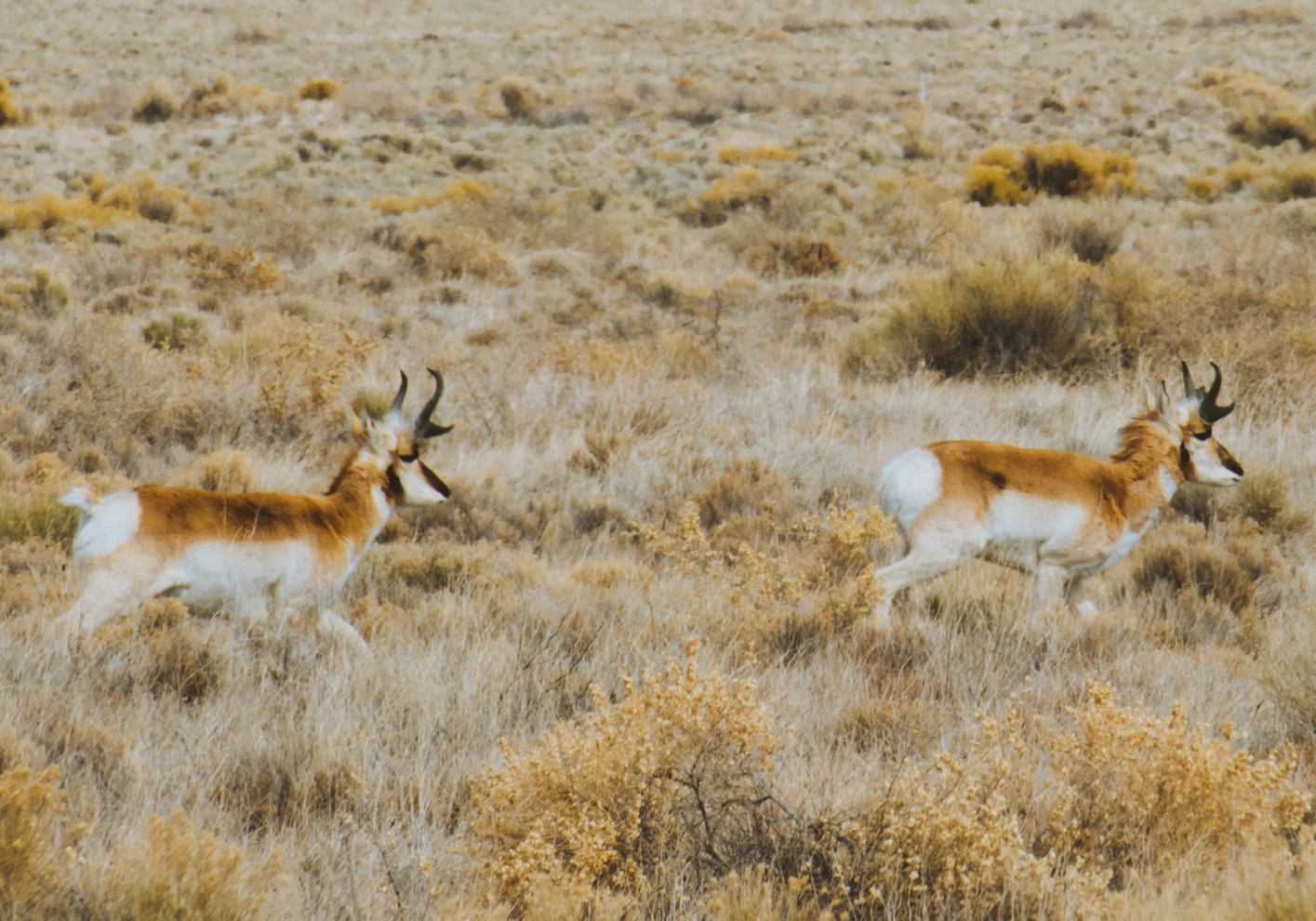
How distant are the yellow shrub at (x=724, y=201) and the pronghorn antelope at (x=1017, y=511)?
16.9 meters

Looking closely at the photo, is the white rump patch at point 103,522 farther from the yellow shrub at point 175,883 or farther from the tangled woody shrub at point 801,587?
the tangled woody shrub at point 801,587

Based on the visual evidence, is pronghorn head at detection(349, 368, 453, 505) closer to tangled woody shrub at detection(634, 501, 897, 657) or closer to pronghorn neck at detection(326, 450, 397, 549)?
pronghorn neck at detection(326, 450, 397, 549)

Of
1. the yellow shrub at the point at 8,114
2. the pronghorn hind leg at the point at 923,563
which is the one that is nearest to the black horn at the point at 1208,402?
the pronghorn hind leg at the point at 923,563

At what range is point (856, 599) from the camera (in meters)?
5.14

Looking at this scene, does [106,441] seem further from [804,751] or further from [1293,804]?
[1293,804]

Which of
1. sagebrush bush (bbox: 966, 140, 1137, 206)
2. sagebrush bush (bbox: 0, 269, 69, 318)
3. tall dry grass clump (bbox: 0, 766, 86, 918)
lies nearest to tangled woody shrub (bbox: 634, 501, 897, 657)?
tall dry grass clump (bbox: 0, 766, 86, 918)

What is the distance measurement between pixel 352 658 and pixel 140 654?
2.77ft

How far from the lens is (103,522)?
4.38 meters

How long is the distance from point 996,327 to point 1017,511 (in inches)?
249

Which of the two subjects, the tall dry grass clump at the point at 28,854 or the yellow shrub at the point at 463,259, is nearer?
the tall dry grass clump at the point at 28,854

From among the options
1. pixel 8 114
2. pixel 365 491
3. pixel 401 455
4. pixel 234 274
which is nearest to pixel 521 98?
pixel 8 114

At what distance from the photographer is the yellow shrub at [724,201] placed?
2214 cm

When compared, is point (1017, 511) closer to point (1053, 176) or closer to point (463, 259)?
point (463, 259)

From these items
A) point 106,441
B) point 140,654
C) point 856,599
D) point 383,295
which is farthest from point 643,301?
point 140,654
